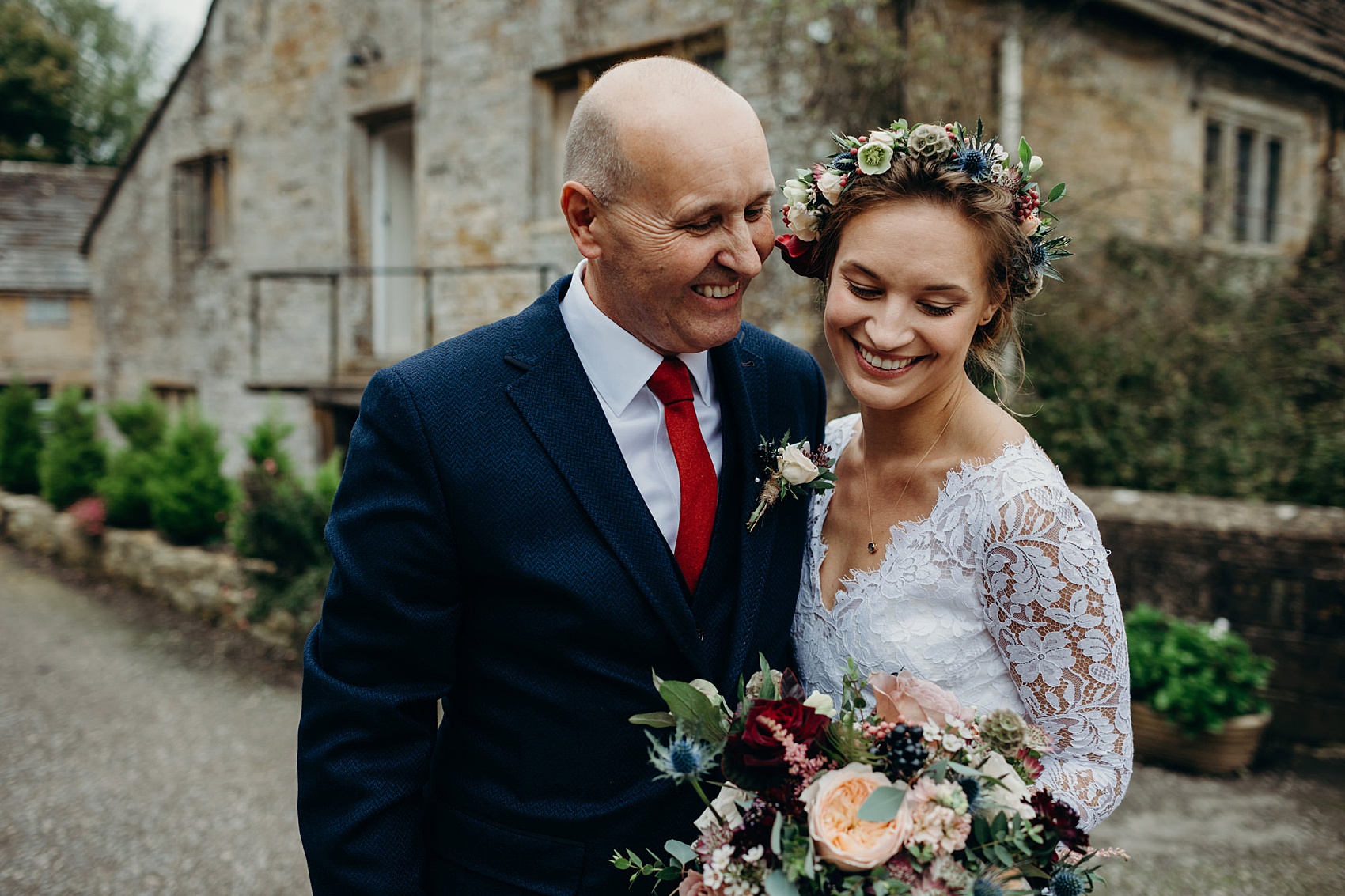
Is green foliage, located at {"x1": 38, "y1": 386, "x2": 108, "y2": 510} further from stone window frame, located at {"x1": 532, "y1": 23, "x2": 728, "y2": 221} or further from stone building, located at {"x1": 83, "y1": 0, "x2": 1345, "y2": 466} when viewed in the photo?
stone window frame, located at {"x1": 532, "y1": 23, "x2": 728, "y2": 221}

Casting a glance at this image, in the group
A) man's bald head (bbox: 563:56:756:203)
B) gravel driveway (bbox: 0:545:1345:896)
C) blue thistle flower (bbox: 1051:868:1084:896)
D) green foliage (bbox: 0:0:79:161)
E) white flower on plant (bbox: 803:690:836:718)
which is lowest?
gravel driveway (bbox: 0:545:1345:896)

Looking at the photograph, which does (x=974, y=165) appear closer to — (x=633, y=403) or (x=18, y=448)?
(x=633, y=403)

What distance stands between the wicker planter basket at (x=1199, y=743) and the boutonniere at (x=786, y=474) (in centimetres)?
381

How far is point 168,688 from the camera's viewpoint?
653 cm

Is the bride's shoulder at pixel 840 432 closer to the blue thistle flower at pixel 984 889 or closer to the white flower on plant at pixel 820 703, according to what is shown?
the white flower on plant at pixel 820 703

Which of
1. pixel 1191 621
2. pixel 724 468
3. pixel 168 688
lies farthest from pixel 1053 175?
pixel 168 688

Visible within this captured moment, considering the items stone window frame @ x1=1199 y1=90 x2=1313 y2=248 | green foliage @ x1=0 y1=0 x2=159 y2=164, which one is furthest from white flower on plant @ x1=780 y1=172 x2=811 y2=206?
green foliage @ x1=0 y1=0 x2=159 y2=164

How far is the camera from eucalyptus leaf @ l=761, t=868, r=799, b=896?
4.51 ft

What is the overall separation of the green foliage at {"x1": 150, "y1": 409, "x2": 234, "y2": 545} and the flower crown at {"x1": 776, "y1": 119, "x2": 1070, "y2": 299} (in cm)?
756

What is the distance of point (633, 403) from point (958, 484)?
0.69 meters

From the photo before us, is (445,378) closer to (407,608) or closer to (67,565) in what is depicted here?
(407,608)

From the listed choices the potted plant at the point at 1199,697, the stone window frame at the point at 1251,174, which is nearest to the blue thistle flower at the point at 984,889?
the potted plant at the point at 1199,697

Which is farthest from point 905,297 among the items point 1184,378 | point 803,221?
point 1184,378

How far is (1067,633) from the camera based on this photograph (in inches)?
70.6
